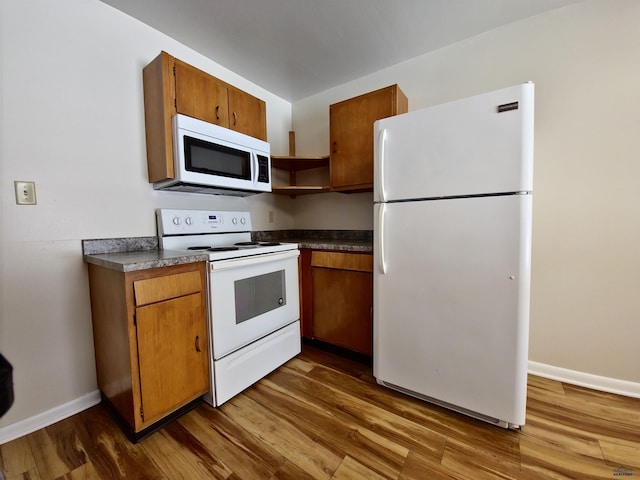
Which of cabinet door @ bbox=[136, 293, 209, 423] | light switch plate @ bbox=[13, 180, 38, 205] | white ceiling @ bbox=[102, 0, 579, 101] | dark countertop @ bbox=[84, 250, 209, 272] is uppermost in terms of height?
white ceiling @ bbox=[102, 0, 579, 101]

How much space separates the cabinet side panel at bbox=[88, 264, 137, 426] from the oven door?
0.39 metres

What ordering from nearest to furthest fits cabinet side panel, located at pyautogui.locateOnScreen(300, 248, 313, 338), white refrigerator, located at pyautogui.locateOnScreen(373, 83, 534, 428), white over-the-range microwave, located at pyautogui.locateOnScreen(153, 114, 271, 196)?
white refrigerator, located at pyautogui.locateOnScreen(373, 83, 534, 428) < white over-the-range microwave, located at pyautogui.locateOnScreen(153, 114, 271, 196) < cabinet side panel, located at pyautogui.locateOnScreen(300, 248, 313, 338)

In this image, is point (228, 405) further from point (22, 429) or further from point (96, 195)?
point (96, 195)

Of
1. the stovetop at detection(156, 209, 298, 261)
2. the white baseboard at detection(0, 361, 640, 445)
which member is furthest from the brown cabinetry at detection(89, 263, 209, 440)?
the stovetop at detection(156, 209, 298, 261)

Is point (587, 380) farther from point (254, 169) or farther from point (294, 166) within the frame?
point (294, 166)

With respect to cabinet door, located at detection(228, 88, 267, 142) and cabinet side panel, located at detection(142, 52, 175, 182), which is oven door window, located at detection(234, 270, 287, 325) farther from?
cabinet door, located at detection(228, 88, 267, 142)

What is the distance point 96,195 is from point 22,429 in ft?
4.01

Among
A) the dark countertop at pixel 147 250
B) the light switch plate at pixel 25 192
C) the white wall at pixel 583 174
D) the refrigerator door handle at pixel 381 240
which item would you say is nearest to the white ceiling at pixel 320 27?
the white wall at pixel 583 174

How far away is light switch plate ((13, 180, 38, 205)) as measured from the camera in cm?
124

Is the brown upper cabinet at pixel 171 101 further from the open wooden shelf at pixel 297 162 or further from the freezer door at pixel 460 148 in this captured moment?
the freezer door at pixel 460 148

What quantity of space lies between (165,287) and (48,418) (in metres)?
0.97

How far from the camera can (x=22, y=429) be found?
4.13ft

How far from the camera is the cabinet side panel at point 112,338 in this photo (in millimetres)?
1174

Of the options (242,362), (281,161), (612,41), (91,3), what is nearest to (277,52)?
(281,161)
